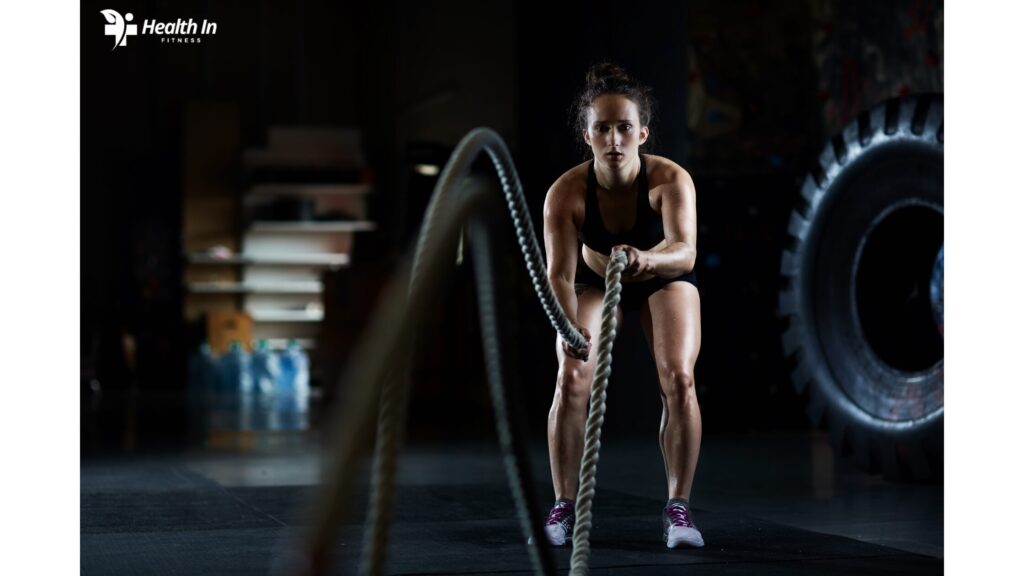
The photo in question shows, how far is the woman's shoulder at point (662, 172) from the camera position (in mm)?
2922

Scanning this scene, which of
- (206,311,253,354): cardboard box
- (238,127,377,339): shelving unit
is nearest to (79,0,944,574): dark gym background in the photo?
(238,127,377,339): shelving unit

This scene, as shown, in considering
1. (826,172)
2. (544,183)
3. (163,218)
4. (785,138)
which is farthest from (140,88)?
(544,183)

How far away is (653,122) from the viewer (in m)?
3.03

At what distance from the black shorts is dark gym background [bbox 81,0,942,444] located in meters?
0.25

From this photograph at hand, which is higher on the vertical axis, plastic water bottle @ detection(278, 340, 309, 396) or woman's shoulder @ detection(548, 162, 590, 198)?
woman's shoulder @ detection(548, 162, 590, 198)

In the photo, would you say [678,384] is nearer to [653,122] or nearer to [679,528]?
[679,528]

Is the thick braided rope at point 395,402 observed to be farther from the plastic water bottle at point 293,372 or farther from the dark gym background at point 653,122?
the plastic water bottle at point 293,372

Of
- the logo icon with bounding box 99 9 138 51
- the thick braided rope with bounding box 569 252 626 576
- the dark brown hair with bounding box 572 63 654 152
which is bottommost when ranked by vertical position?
the thick braided rope with bounding box 569 252 626 576

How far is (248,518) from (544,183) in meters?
1.03

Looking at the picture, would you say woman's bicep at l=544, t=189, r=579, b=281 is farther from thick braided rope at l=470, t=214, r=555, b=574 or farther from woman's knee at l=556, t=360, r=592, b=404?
thick braided rope at l=470, t=214, r=555, b=574

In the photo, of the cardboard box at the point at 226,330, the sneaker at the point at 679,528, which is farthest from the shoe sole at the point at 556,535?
the cardboard box at the point at 226,330

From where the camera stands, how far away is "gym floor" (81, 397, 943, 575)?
2648 millimetres
